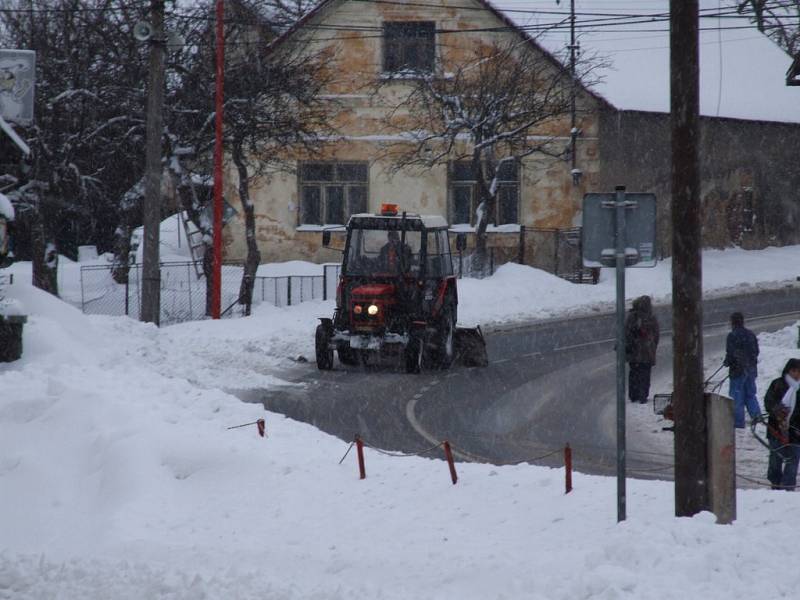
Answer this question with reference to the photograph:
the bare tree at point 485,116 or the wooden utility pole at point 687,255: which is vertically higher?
the bare tree at point 485,116

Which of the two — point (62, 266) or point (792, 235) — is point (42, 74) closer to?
point (62, 266)

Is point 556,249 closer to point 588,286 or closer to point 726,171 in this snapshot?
point 588,286

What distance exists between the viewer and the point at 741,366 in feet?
49.9

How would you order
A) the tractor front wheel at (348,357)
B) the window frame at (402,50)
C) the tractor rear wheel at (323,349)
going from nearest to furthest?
1. the tractor rear wheel at (323,349)
2. the tractor front wheel at (348,357)
3. the window frame at (402,50)

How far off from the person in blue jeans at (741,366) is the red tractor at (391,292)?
19.3 ft

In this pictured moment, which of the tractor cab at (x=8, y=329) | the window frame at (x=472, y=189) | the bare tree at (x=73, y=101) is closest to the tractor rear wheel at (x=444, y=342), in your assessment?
the tractor cab at (x=8, y=329)

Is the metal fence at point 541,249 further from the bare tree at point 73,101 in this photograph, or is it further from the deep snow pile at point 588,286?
the bare tree at point 73,101

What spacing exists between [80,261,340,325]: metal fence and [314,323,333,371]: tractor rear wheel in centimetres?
924

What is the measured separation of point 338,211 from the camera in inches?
1526

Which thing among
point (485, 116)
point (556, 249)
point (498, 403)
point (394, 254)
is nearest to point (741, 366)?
point (498, 403)

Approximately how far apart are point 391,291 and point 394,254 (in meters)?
0.65

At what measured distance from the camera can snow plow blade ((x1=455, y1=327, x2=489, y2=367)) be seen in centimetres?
2100

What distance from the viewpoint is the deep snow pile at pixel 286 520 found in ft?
25.2

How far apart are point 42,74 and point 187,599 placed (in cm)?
2280
